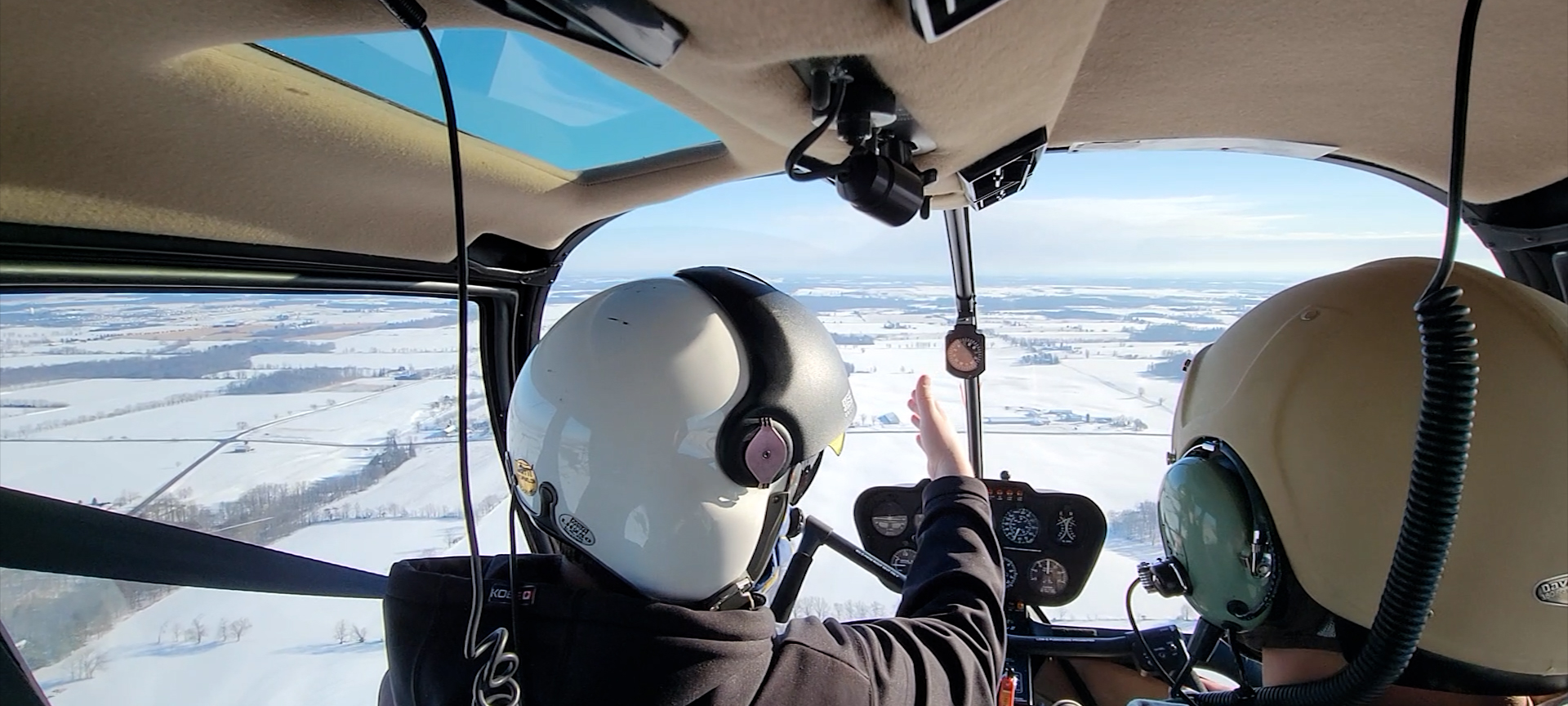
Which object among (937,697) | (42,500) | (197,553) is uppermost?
(42,500)

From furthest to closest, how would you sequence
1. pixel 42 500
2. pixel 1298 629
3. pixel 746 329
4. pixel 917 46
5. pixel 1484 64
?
pixel 42 500, pixel 746 329, pixel 1484 64, pixel 1298 629, pixel 917 46

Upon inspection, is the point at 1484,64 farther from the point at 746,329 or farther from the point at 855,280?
the point at 855,280

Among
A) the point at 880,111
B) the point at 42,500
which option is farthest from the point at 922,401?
the point at 42,500

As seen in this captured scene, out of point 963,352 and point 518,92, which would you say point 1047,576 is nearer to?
point 963,352

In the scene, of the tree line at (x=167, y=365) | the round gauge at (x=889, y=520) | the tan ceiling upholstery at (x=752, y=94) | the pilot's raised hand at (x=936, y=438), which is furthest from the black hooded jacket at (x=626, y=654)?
the round gauge at (x=889, y=520)

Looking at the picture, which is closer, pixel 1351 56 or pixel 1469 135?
pixel 1351 56

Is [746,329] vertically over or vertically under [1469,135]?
under

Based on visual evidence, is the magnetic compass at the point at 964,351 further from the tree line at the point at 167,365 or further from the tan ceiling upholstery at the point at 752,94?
the tree line at the point at 167,365
